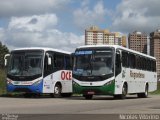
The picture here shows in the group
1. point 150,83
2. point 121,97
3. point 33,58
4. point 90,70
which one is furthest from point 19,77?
point 150,83

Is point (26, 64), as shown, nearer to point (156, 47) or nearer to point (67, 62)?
point (67, 62)

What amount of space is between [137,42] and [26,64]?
33.5m

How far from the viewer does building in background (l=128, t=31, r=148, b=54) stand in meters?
58.7

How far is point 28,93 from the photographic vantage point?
30.7 metres

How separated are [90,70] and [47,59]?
3049mm

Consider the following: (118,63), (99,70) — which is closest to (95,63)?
(99,70)

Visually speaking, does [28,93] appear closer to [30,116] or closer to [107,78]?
[107,78]

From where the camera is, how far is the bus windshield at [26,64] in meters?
28.6

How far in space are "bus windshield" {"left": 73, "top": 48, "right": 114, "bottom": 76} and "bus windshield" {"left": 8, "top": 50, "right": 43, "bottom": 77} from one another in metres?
2.30

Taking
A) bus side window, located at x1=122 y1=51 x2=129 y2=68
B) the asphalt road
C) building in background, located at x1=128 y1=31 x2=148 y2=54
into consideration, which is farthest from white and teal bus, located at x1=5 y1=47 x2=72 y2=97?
building in background, located at x1=128 y1=31 x2=148 y2=54

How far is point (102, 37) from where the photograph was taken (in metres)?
58.9

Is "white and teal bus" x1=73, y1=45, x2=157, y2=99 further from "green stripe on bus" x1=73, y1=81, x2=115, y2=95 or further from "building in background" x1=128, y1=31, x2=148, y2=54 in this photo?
"building in background" x1=128, y1=31, x2=148, y2=54

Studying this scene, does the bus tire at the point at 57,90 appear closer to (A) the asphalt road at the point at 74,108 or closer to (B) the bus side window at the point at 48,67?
(B) the bus side window at the point at 48,67

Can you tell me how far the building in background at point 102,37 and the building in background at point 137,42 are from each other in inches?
66.9
